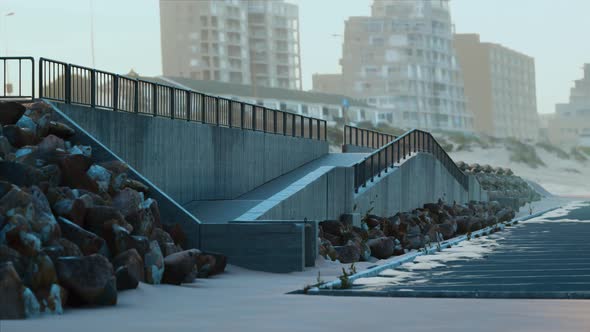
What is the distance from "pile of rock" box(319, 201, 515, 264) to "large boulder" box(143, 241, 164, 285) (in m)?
7.90

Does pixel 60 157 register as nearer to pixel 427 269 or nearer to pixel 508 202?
pixel 427 269

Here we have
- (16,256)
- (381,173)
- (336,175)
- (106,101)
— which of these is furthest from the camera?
(381,173)

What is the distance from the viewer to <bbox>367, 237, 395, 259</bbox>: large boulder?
30688 millimetres

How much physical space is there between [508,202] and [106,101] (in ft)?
132

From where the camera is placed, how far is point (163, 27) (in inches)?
7864

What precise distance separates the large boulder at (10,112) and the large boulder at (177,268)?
522 cm

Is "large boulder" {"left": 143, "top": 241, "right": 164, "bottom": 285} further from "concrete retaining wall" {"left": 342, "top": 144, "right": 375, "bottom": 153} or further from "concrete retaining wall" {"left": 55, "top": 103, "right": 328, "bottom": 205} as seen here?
"concrete retaining wall" {"left": 342, "top": 144, "right": 375, "bottom": 153}

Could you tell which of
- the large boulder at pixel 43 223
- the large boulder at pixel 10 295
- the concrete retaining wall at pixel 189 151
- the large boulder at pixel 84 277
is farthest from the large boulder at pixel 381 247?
the large boulder at pixel 10 295

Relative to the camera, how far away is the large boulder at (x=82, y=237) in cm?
1912

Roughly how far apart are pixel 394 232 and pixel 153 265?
55.1 ft

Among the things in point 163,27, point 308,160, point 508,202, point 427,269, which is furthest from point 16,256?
point 163,27

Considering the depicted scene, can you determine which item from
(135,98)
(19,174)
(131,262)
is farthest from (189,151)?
(131,262)

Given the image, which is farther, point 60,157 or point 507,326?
point 60,157

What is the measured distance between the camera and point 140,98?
103ft
